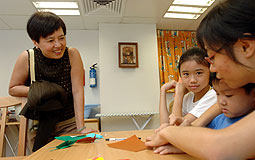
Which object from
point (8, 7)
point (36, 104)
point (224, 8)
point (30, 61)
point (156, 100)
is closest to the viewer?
point (224, 8)

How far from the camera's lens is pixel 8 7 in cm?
276

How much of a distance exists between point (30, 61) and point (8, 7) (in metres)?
2.31

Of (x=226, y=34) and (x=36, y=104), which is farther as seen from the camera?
(x=36, y=104)

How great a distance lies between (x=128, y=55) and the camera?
10.9 feet

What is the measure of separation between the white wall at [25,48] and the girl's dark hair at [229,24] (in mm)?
3163

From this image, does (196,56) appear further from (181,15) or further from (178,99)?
(181,15)

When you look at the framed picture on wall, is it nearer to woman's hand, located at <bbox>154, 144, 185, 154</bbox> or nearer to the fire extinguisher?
the fire extinguisher

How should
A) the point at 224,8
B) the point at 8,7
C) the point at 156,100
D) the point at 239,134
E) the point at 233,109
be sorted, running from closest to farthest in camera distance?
the point at 239,134, the point at 224,8, the point at 233,109, the point at 8,7, the point at 156,100

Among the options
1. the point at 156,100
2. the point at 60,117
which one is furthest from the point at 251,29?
the point at 156,100

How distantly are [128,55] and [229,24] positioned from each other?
2.92 m

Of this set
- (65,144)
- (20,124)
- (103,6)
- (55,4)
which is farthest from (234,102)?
(55,4)

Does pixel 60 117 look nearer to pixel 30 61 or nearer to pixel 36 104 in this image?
pixel 36 104

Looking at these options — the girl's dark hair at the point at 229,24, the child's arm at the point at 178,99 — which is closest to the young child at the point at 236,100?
the girl's dark hair at the point at 229,24

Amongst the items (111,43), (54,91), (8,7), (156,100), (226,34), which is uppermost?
(8,7)
